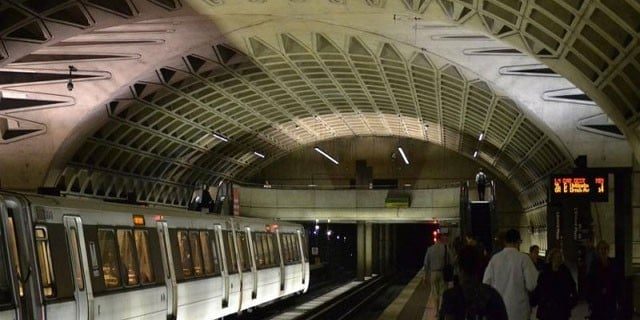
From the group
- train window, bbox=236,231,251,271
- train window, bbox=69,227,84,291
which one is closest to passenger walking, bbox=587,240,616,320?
train window, bbox=69,227,84,291

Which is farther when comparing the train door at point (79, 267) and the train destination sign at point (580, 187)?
the train destination sign at point (580, 187)

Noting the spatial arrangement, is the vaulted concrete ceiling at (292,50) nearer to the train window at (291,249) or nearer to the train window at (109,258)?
the train window at (291,249)

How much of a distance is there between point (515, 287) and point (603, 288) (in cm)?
637

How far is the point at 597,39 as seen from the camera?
26.3 metres

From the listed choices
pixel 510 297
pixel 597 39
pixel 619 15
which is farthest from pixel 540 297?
pixel 597 39

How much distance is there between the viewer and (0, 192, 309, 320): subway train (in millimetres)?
12367

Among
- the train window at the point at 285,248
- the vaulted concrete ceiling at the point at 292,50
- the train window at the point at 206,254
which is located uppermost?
the vaulted concrete ceiling at the point at 292,50

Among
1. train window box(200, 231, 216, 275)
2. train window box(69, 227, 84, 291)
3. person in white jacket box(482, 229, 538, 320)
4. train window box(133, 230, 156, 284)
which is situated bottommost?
person in white jacket box(482, 229, 538, 320)

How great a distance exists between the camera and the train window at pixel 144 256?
1780 cm

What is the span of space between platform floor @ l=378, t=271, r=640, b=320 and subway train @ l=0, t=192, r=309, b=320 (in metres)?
4.50

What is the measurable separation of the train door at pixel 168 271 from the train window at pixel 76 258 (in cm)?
461

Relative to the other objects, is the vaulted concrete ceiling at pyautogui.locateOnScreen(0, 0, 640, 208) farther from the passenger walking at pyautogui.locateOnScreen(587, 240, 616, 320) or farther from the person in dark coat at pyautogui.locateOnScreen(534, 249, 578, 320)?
the person in dark coat at pyautogui.locateOnScreen(534, 249, 578, 320)

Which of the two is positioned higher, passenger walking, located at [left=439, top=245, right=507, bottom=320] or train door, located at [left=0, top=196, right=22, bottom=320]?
train door, located at [left=0, top=196, right=22, bottom=320]

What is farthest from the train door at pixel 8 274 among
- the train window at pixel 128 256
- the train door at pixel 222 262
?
the train door at pixel 222 262
